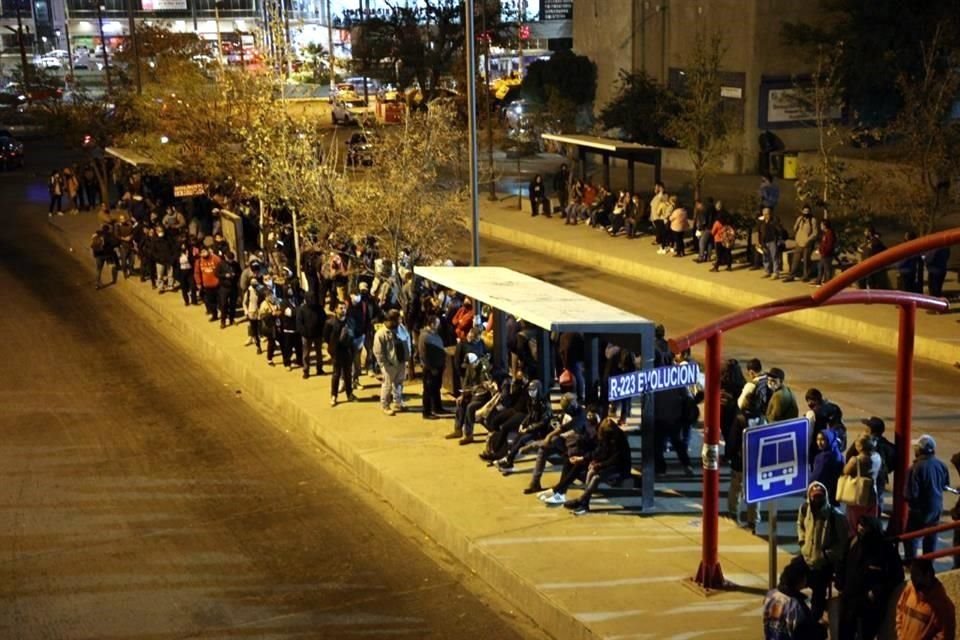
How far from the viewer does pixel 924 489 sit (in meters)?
10.5

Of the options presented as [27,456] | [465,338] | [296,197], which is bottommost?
[27,456]

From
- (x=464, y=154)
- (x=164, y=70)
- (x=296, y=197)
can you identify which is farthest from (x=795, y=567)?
(x=164, y=70)

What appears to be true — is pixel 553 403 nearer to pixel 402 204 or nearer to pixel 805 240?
pixel 402 204

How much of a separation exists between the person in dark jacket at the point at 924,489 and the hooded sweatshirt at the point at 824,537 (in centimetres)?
125

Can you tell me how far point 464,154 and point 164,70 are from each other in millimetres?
9490

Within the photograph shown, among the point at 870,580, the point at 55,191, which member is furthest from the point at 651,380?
the point at 55,191

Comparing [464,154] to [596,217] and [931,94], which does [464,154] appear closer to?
[596,217]

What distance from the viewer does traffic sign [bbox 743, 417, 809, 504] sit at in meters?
9.62

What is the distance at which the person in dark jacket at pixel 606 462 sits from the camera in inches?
496

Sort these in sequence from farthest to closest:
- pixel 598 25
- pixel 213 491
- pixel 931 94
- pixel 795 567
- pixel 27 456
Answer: pixel 598 25 < pixel 931 94 < pixel 27 456 < pixel 213 491 < pixel 795 567

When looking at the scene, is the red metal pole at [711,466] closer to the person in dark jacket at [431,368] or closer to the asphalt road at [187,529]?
the asphalt road at [187,529]

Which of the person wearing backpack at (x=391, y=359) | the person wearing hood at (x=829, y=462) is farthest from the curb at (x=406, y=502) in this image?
the person wearing hood at (x=829, y=462)

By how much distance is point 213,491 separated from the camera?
14438mm

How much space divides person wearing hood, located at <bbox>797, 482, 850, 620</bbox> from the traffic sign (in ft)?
0.97
